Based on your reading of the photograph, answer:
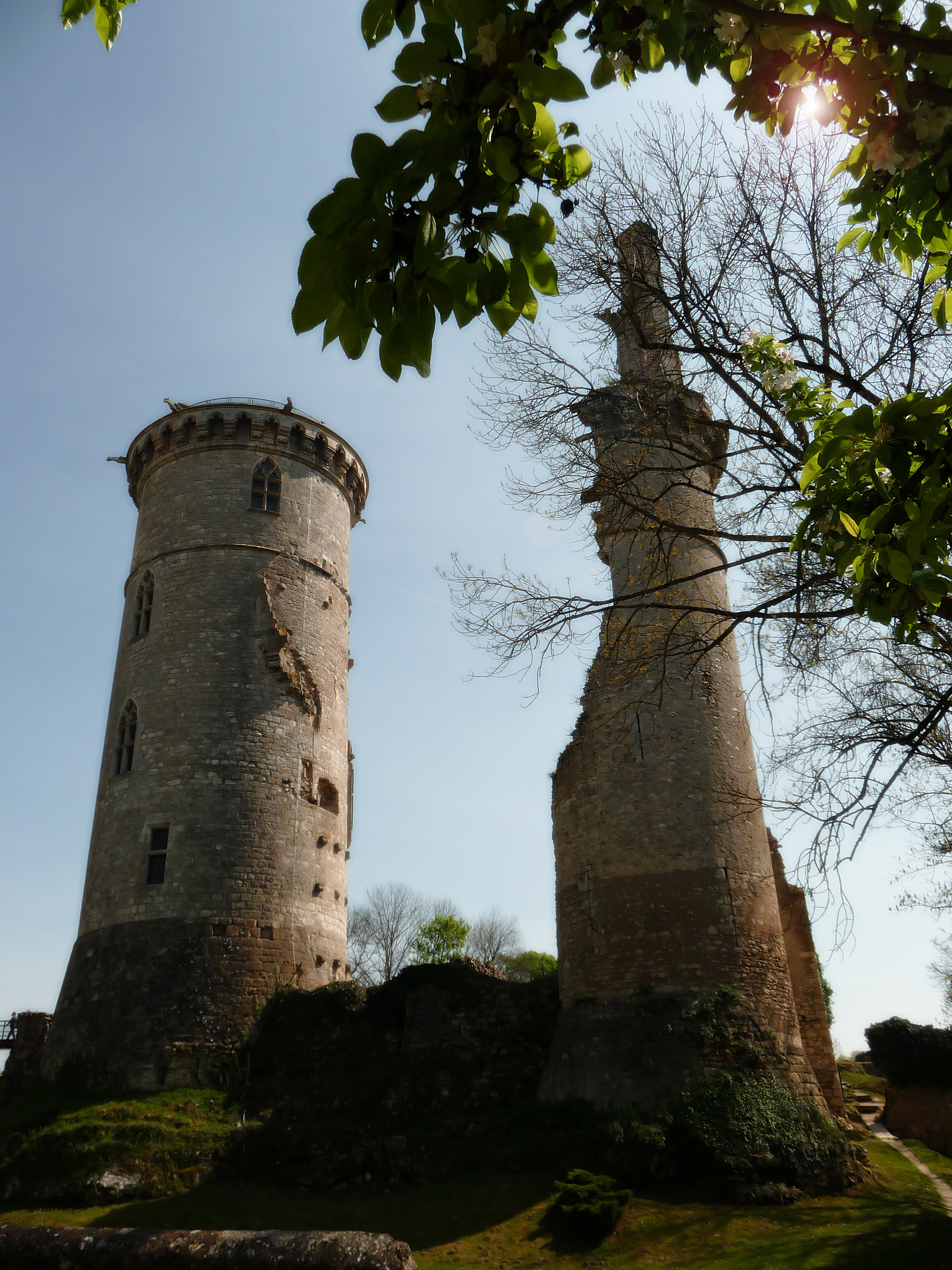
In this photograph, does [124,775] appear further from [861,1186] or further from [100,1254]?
[861,1186]

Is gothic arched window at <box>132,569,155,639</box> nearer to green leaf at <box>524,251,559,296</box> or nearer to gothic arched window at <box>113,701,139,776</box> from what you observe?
gothic arched window at <box>113,701,139,776</box>

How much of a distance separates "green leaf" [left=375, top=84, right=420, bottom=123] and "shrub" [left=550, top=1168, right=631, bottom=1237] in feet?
46.8

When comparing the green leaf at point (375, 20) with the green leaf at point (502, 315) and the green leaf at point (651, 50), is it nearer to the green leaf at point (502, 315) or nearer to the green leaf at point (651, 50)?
the green leaf at point (502, 315)

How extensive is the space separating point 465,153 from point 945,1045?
22.9 metres

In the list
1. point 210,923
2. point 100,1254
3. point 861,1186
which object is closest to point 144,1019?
point 210,923

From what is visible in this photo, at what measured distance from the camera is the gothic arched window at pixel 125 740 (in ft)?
72.6

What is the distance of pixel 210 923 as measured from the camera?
19719 millimetres

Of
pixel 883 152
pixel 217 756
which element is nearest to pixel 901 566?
pixel 883 152

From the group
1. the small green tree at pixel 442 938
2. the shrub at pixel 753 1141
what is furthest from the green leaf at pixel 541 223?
the small green tree at pixel 442 938

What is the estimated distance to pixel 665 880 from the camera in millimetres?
17281

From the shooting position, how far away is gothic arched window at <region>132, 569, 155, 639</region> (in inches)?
932

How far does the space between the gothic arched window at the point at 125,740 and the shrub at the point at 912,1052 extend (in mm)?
18415

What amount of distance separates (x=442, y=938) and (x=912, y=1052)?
2651 cm

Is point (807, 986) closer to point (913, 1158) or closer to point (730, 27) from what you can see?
point (913, 1158)
